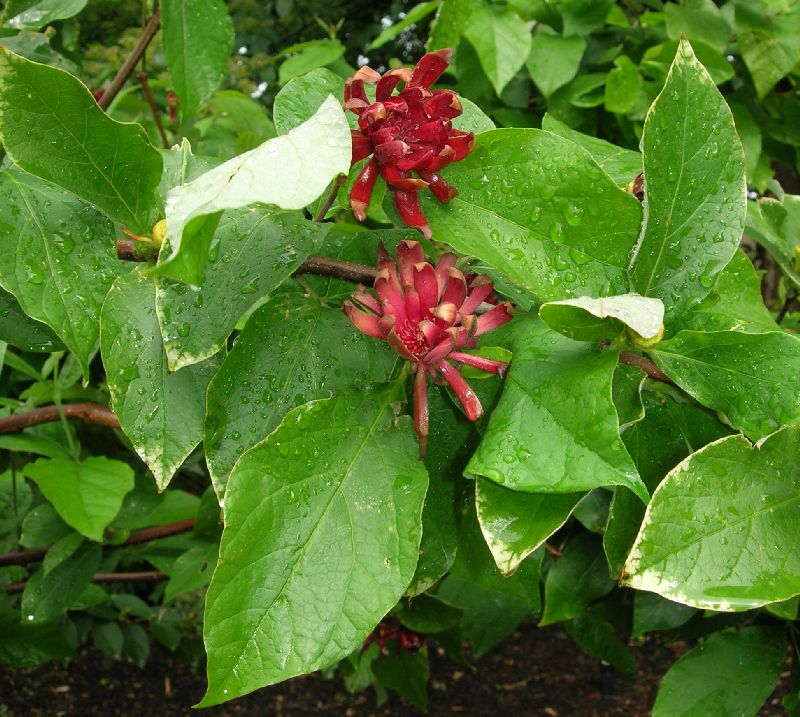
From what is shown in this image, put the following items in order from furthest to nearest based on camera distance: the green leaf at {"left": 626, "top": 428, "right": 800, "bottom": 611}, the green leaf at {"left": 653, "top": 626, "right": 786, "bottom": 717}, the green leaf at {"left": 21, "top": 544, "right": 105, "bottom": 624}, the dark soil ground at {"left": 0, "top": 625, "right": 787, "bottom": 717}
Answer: the dark soil ground at {"left": 0, "top": 625, "right": 787, "bottom": 717}, the green leaf at {"left": 21, "top": 544, "right": 105, "bottom": 624}, the green leaf at {"left": 653, "top": 626, "right": 786, "bottom": 717}, the green leaf at {"left": 626, "top": 428, "right": 800, "bottom": 611}

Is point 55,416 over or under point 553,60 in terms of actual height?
under

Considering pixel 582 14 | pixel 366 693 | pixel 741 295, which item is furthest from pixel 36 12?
pixel 366 693

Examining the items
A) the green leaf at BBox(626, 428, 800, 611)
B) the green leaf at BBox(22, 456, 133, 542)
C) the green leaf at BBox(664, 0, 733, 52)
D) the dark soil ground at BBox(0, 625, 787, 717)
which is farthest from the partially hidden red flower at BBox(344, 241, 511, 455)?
the dark soil ground at BBox(0, 625, 787, 717)

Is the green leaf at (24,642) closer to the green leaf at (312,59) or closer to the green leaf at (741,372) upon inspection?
the green leaf at (312,59)

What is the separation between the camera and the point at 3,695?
6.68 ft

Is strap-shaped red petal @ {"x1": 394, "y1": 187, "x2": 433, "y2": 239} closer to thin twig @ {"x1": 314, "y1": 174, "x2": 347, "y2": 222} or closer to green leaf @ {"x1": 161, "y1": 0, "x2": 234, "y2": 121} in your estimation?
thin twig @ {"x1": 314, "y1": 174, "x2": 347, "y2": 222}

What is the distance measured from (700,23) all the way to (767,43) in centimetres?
12

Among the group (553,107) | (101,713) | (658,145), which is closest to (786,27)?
(553,107)

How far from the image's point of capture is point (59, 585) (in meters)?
1.09

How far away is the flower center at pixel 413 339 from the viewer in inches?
16.0

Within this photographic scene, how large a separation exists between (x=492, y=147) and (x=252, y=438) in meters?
0.20

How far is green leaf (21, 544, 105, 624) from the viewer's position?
1083mm

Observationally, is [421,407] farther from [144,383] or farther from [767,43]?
[767,43]

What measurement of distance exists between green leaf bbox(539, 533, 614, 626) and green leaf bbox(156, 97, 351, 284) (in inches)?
26.5
